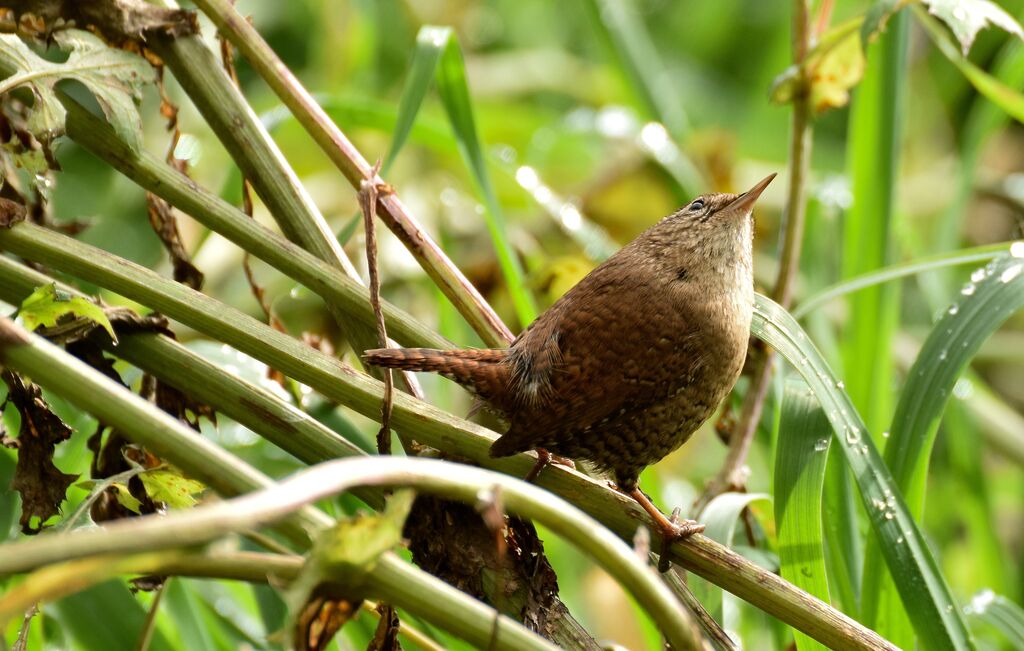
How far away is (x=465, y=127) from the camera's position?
1.98 meters

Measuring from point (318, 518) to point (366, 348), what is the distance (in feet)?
1.90

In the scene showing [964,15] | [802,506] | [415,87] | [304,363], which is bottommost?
[304,363]

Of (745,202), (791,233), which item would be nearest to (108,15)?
(745,202)

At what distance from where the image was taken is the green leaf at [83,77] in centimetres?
135

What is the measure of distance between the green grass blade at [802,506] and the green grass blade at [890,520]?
4 cm

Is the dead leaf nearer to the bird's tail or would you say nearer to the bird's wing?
the bird's tail

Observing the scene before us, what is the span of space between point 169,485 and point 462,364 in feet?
1.56

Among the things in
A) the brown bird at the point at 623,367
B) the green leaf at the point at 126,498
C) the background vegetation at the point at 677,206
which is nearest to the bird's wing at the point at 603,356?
the brown bird at the point at 623,367

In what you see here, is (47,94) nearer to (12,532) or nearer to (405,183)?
(12,532)

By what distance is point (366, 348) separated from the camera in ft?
5.02

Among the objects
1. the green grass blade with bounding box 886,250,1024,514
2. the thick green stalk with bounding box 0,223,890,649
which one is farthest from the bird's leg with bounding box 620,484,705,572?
the green grass blade with bounding box 886,250,1024,514

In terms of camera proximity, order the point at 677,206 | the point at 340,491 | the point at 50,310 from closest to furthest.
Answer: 1. the point at 340,491
2. the point at 50,310
3. the point at 677,206

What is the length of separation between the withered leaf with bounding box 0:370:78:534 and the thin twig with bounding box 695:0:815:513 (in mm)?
1116

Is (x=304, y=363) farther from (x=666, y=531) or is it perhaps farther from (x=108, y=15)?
(x=108, y=15)
